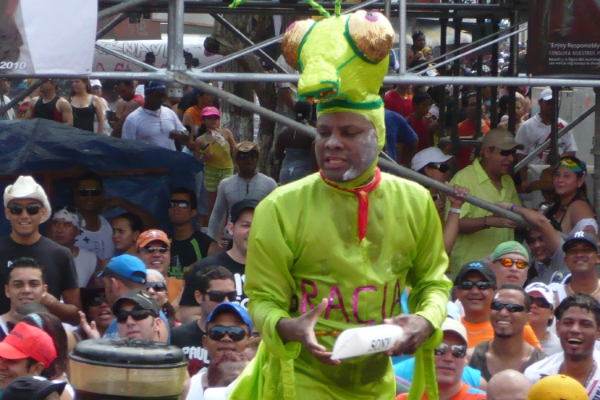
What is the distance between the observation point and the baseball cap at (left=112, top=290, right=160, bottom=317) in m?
5.22

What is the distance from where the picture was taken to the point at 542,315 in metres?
6.00

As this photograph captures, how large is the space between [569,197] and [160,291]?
133 inches

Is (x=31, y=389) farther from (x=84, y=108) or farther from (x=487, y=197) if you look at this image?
(x=84, y=108)

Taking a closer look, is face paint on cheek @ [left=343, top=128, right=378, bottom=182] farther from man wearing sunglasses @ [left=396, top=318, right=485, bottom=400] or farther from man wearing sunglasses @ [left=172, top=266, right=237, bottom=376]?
man wearing sunglasses @ [left=172, top=266, right=237, bottom=376]

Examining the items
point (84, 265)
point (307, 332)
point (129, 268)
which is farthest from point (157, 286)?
point (307, 332)

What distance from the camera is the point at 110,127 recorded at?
13.6 m

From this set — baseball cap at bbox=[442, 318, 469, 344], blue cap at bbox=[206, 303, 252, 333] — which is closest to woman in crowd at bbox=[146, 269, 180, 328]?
blue cap at bbox=[206, 303, 252, 333]

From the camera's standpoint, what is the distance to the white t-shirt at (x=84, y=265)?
6892 millimetres

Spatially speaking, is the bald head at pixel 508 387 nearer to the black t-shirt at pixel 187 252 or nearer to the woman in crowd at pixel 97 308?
the woman in crowd at pixel 97 308

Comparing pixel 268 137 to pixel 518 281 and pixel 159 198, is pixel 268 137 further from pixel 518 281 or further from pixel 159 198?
pixel 518 281

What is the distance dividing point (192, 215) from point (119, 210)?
743 millimetres

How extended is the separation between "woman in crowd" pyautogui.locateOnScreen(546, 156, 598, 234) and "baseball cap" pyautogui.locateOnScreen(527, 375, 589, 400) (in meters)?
3.27

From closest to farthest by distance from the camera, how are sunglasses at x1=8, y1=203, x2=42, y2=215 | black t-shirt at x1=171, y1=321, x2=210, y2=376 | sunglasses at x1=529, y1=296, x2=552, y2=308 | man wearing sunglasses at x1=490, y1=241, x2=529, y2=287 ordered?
1. black t-shirt at x1=171, y1=321, x2=210, y2=376
2. sunglasses at x1=529, y1=296, x2=552, y2=308
3. sunglasses at x1=8, y1=203, x2=42, y2=215
4. man wearing sunglasses at x1=490, y1=241, x2=529, y2=287

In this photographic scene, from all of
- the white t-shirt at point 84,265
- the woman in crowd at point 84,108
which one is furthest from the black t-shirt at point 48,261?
the woman in crowd at point 84,108
